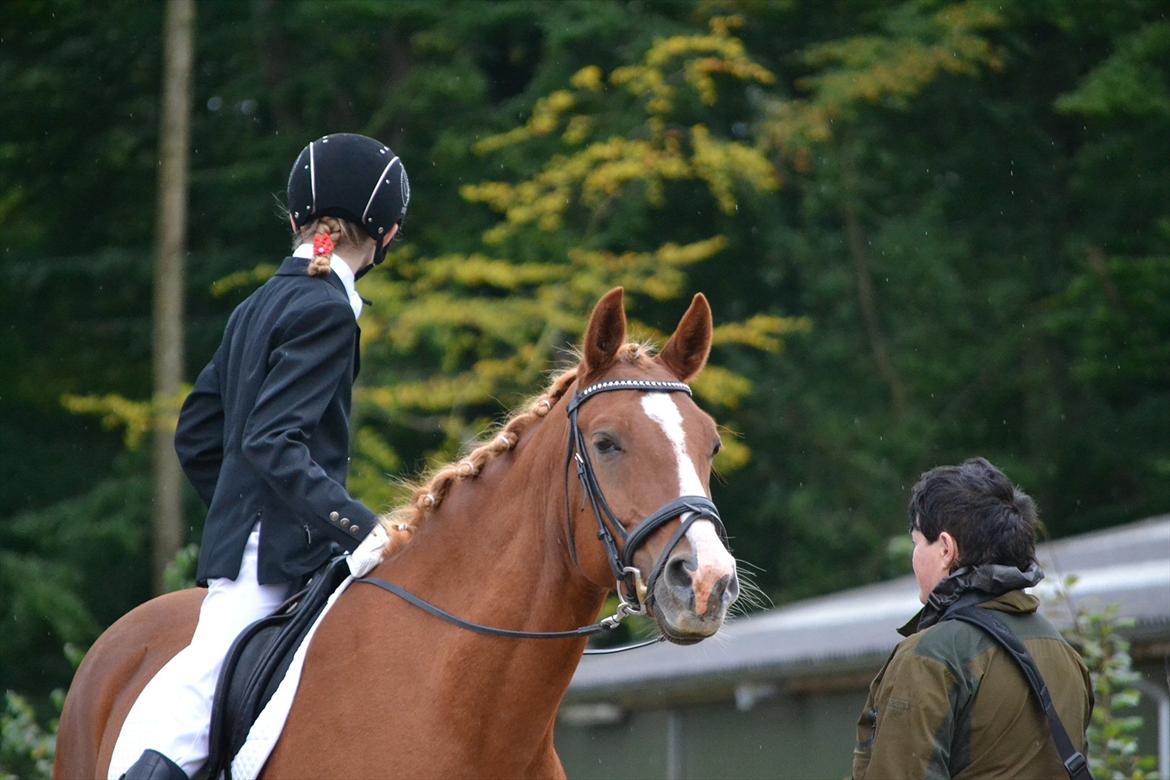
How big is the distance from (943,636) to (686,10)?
60.7 feet

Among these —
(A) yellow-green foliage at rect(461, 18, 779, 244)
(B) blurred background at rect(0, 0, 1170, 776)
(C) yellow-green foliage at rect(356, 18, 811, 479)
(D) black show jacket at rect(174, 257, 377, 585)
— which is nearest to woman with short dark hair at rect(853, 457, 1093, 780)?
(D) black show jacket at rect(174, 257, 377, 585)

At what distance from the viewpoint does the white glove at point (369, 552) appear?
452 cm

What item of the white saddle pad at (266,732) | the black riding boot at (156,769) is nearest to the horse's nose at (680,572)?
the white saddle pad at (266,732)

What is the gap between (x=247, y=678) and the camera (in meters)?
4.50

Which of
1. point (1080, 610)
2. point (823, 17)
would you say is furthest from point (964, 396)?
point (1080, 610)

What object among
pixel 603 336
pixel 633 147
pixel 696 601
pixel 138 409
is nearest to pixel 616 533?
pixel 696 601

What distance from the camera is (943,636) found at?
12.9 ft

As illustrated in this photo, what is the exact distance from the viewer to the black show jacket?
444cm

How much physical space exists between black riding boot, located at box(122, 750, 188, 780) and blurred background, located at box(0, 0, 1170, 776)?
46.0ft

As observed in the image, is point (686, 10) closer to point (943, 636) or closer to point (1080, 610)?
point (1080, 610)

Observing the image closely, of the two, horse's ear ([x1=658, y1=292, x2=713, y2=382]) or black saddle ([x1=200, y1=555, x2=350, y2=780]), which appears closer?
black saddle ([x1=200, y1=555, x2=350, y2=780])

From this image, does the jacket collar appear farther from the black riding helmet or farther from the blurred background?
the blurred background

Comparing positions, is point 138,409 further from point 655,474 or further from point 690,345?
point 655,474

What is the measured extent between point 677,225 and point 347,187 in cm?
1803
